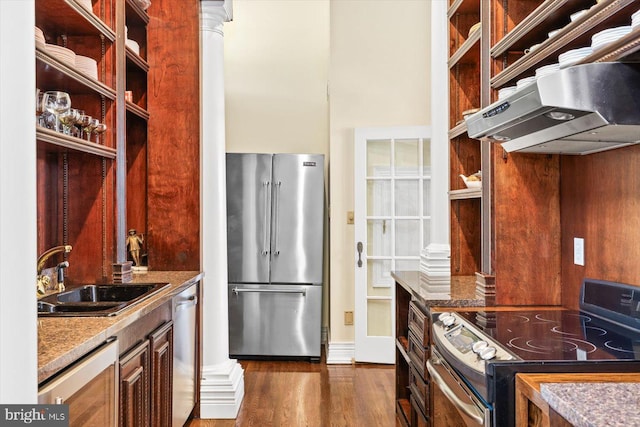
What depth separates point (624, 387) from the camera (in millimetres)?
1243

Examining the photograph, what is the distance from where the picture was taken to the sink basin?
1.88 m

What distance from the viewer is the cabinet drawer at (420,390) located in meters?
2.40

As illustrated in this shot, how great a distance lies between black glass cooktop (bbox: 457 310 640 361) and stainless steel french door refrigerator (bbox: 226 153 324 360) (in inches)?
95.8

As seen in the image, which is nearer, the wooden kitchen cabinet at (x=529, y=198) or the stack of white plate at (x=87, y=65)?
the wooden kitchen cabinet at (x=529, y=198)

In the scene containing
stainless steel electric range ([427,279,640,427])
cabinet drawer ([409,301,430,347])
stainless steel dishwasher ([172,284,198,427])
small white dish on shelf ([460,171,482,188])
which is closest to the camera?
stainless steel electric range ([427,279,640,427])

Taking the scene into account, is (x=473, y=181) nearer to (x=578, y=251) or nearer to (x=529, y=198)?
(x=529, y=198)

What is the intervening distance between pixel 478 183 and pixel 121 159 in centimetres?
193

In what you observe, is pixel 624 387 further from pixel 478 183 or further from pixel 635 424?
Result: pixel 478 183

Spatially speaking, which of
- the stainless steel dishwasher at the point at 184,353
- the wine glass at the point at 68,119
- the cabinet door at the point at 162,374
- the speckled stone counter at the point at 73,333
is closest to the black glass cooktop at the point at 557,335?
the speckled stone counter at the point at 73,333

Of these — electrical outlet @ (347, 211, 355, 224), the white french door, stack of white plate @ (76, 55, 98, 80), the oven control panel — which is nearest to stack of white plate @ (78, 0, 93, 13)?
stack of white plate @ (76, 55, 98, 80)

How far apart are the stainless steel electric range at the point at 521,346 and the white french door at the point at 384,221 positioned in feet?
7.14

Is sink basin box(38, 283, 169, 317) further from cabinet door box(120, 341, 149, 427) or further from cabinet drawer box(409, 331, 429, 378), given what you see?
cabinet drawer box(409, 331, 429, 378)

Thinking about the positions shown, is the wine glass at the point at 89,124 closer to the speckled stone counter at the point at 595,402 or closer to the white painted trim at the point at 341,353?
the speckled stone counter at the point at 595,402

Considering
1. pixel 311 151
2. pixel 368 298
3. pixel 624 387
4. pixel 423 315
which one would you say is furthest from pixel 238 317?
pixel 624 387
